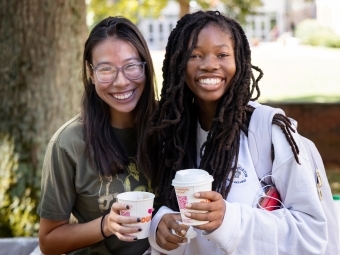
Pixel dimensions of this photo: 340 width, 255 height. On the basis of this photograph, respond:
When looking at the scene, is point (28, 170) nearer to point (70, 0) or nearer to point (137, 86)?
point (70, 0)

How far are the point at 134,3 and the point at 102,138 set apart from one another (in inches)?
355

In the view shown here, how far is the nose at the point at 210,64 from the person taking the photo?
8.43 feet

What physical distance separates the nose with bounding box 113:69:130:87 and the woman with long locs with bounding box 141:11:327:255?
199mm

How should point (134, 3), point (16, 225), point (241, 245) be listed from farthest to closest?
point (134, 3) < point (16, 225) < point (241, 245)

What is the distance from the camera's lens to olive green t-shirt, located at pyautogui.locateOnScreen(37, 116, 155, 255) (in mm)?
2830

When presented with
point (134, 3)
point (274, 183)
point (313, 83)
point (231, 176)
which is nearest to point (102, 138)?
point (231, 176)

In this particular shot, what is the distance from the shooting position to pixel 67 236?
2.89 metres

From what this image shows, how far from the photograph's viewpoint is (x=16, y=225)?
5090 millimetres

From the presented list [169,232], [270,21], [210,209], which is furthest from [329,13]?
[210,209]

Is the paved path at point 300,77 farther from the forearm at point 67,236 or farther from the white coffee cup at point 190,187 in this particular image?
the white coffee cup at point 190,187

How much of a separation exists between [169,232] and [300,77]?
19.6m

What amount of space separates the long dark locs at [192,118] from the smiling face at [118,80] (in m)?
0.17

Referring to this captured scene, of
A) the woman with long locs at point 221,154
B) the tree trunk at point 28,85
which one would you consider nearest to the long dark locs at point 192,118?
the woman with long locs at point 221,154

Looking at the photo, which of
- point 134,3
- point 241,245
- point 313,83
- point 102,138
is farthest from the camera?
point 313,83
